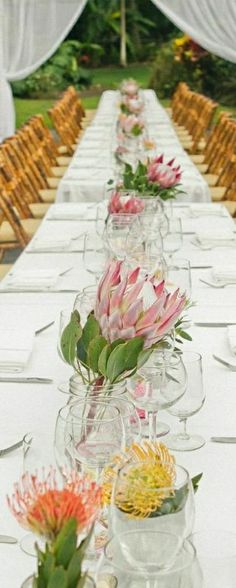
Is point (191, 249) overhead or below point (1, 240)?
overhead

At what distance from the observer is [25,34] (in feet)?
28.0

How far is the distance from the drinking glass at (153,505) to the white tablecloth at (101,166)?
3414 millimetres

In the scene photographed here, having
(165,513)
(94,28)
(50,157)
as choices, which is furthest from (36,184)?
(94,28)

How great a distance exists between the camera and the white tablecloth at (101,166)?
217 inches

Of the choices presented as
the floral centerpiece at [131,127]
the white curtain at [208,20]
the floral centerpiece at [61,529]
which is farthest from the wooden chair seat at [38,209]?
the floral centerpiece at [61,529]

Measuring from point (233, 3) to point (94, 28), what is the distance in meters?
12.3

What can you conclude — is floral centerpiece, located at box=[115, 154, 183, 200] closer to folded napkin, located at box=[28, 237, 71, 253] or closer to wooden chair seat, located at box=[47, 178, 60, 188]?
folded napkin, located at box=[28, 237, 71, 253]

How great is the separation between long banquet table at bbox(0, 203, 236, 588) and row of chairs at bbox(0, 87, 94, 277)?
1434 mm

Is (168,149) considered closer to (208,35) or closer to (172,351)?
(208,35)

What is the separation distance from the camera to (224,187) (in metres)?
6.83

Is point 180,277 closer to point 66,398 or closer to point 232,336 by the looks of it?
point 232,336

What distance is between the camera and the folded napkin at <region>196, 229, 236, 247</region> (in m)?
3.71

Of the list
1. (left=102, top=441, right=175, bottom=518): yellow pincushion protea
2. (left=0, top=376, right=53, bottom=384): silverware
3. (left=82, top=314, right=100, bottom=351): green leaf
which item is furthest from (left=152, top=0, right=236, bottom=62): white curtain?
(left=102, top=441, right=175, bottom=518): yellow pincushion protea

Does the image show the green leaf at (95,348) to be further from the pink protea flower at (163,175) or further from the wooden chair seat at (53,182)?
the wooden chair seat at (53,182)
